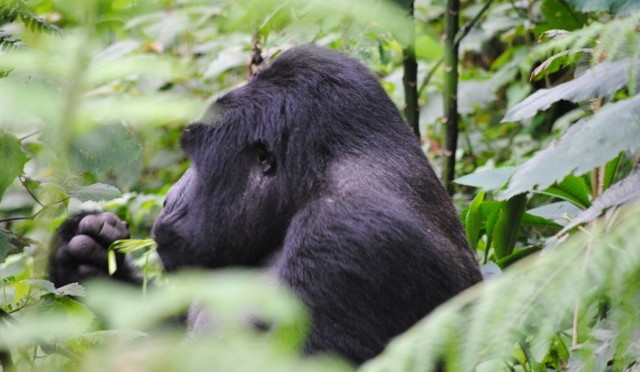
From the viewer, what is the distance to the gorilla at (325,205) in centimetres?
199

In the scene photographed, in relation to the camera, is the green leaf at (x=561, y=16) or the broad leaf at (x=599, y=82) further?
the green leaf at (x=561, y=16)

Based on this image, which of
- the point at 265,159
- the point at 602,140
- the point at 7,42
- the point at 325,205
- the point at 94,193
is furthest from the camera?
the point at 265,159

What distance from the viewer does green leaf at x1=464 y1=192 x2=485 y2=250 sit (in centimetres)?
267

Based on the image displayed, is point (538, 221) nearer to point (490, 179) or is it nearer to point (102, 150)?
point (490, 179)

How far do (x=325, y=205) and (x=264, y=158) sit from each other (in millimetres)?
331

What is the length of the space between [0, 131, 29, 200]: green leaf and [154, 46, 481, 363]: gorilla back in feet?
2.19

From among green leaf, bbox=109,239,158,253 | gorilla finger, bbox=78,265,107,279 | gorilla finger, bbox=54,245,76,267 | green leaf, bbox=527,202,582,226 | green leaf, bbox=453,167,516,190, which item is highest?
green leaf, bbox=453,167,516,190

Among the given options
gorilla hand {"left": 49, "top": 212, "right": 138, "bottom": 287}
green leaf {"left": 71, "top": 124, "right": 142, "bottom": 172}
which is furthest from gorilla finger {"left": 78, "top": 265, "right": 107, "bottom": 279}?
green leaf {"left": 71, "top": 124, "right": 142, "bottom": 172}

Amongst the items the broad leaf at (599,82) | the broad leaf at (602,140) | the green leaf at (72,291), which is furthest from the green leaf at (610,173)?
the green leaf at (72,291)

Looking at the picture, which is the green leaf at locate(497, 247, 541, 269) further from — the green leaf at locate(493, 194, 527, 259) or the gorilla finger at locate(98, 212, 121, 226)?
the gorilla finger at locate(98, 212, 121, 226)

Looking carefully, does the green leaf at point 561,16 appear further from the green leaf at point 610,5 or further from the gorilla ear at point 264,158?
the gorilla ear at point 264,158

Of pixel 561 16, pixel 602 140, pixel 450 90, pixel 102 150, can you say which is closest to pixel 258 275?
pixel 102 150

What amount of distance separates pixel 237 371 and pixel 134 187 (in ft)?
14.5

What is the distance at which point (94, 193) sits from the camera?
1885 millimetres
